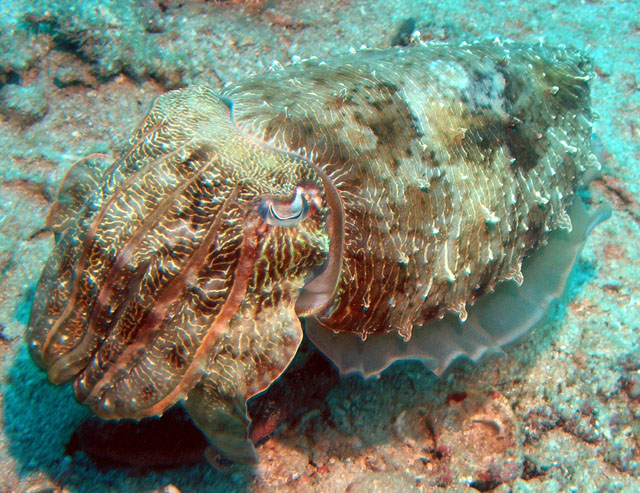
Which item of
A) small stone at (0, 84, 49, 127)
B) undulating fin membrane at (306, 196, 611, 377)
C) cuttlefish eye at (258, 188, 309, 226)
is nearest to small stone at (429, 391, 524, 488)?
undulating fin membrane at (306, 196, 611, 377)

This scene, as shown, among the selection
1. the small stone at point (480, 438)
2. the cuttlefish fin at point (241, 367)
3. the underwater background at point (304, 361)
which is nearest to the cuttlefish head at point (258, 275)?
the cuttlefish fin at point (241, 367)

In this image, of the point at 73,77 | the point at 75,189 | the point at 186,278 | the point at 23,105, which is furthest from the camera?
the point at 73,77

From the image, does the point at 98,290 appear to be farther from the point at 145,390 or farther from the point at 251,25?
the point at 251,25

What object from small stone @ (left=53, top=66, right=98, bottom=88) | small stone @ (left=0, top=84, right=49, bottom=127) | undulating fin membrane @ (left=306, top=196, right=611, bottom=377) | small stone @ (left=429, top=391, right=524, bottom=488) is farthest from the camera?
small stone @ (left=53, top=66, right=98, bottom=88)

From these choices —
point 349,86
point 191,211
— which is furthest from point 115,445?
point 349,86

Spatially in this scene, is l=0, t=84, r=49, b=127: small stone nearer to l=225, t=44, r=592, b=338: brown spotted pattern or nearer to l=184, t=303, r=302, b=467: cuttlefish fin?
l=225, t=44, r=592, b=338: brown spotted pattern

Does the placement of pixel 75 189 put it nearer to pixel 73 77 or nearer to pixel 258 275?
pixel 258 275

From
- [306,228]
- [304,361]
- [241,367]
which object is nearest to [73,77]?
[304,361]
